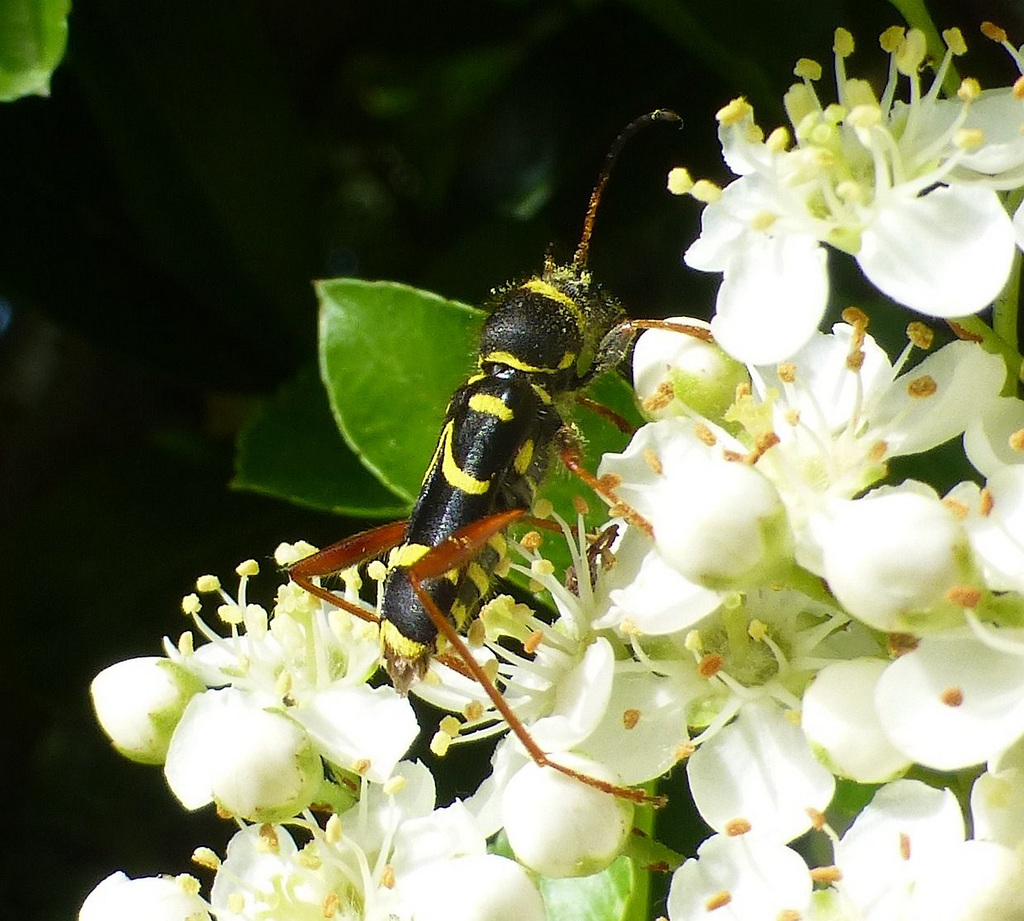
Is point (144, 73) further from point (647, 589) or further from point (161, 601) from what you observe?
point (647, 589)

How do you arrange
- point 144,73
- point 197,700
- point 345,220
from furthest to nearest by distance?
point 345,220, point 144,73, point 197,700

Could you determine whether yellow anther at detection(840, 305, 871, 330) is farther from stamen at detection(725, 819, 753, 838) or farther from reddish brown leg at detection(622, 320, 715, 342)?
stamen at detection(725, 819, 753, 838)

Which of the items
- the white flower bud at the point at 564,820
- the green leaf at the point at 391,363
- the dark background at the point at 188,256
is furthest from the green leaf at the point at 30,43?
the white flower bud at the point at 564,820

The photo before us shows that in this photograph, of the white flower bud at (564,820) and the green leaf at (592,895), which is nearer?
the white flower bud at (564,820)

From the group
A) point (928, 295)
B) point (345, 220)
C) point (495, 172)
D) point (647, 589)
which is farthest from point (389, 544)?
point (345, 220)

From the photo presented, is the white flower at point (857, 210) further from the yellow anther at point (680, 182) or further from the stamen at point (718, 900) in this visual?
the stamen at point (718, 900)

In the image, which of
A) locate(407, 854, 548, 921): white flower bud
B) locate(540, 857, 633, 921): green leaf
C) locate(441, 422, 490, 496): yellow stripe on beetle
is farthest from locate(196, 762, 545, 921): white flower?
locate(441, 422, 490, 496): yellow stripe on beetle
